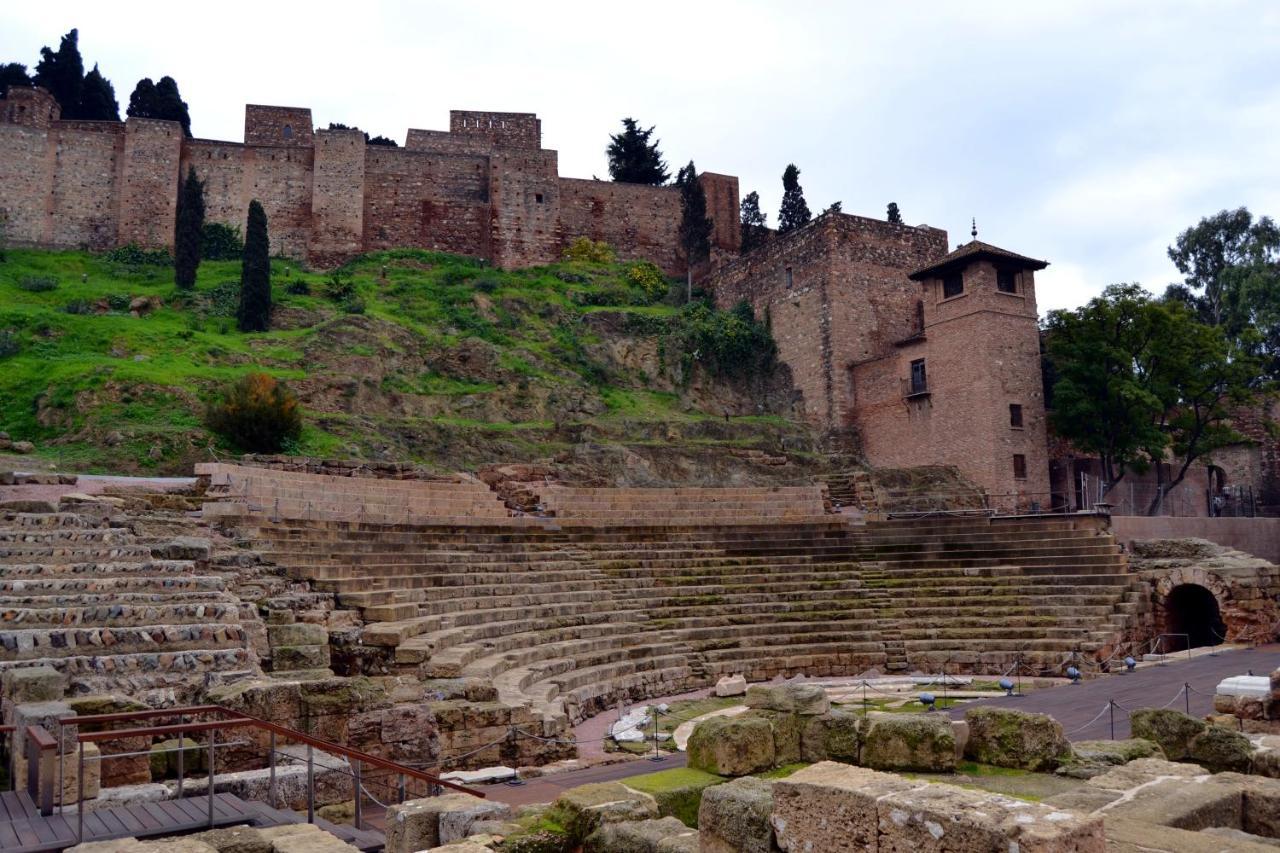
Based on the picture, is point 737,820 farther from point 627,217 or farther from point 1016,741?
point 627,217

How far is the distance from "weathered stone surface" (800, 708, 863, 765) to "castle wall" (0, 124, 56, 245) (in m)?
41.4

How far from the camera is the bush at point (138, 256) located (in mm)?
37534

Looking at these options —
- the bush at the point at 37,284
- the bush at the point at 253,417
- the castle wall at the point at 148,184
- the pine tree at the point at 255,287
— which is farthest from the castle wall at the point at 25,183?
the bush at the point at 253,417

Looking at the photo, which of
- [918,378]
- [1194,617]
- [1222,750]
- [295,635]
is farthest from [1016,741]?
[918,378]

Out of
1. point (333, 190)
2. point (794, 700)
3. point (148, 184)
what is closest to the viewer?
point (794, 700)

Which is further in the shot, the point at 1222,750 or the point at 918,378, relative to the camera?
the point at 918,378

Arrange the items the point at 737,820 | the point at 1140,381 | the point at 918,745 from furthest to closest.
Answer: the point at 1140,381 < the point at 918,745 < the point at 737,820

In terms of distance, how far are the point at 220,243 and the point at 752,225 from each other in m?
→ 25.8

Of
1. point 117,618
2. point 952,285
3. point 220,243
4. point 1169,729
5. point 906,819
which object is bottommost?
point 1169,729

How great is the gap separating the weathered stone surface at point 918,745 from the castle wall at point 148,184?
131ft

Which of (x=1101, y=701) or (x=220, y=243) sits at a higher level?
(x=220, y=243)

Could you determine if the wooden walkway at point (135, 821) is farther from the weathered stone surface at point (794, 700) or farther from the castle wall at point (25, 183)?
the castle wall at point (25, 183)

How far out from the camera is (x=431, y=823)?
543cm

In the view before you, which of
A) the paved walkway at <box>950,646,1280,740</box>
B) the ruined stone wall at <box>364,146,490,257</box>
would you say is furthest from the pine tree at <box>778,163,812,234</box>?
the paved walkway at <box>950,646,1280,740</box>
